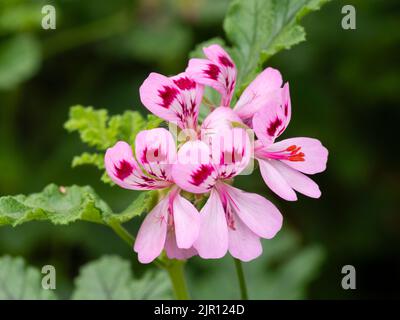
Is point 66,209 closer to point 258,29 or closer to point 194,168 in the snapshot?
point 194,168

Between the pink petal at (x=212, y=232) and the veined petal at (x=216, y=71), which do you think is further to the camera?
the veined petal at (x=216, y=71)

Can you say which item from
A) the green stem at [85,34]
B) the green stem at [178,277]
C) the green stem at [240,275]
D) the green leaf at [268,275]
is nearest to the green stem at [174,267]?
the green stem at [178,277]

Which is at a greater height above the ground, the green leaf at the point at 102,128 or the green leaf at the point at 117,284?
the green leaf at the point at 102,128

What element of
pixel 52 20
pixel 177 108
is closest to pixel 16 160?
pixel 52 20

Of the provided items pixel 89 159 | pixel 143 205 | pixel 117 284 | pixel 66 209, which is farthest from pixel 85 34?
pixel 143 205

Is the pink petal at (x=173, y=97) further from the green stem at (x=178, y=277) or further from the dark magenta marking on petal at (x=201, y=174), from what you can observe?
the green stem at (x=178, y=277)

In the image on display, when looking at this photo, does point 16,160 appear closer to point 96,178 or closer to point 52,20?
point 96,178
